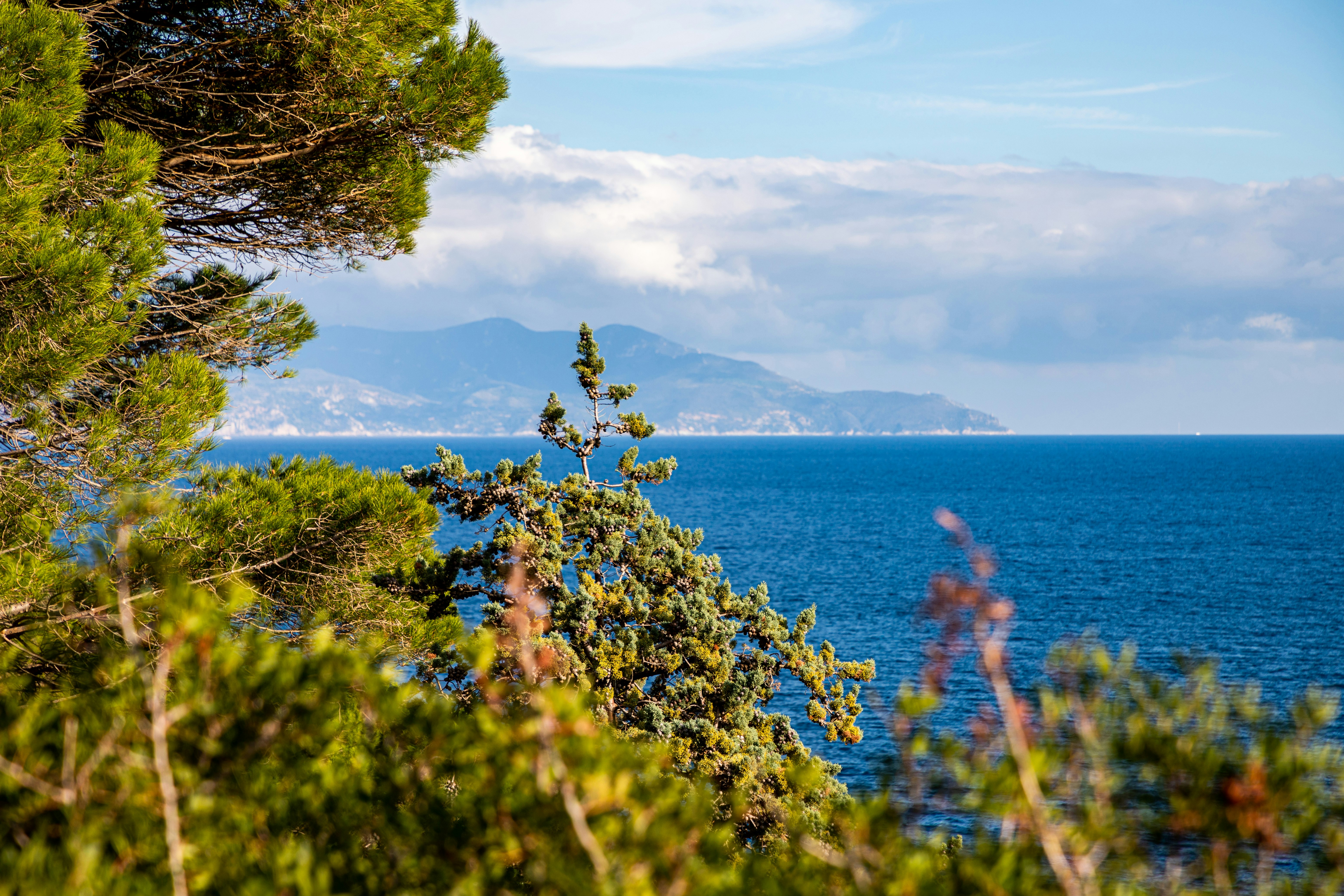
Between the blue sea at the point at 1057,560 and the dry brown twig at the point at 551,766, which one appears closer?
the dry brown twig at the point at 551,766

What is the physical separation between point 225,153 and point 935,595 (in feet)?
35.9

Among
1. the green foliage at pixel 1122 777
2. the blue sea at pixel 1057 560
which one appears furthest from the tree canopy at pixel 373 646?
the blue sea at pixel 1057 560


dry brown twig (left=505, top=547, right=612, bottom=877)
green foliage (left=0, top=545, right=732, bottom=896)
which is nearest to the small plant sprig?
green foliage (left=0, top=545, right=732, bottom=896)

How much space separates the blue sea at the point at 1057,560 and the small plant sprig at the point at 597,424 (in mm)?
4445

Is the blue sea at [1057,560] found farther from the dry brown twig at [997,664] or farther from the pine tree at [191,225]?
the pine tree at [191,225]

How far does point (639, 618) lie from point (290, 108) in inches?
274

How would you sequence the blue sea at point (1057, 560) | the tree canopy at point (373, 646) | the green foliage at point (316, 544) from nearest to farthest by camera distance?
the tree canopy at point (373, 646), the green foliage at point (316, 544), the blue sea at point (1057, 560)

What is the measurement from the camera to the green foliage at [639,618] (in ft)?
35.4

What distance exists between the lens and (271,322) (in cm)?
1216

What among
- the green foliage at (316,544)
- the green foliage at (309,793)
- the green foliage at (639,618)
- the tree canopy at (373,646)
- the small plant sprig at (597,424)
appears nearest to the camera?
the green foliage at (309,793)

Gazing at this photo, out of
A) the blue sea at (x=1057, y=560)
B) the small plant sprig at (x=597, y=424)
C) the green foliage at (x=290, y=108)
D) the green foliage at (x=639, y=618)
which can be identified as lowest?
the blue sea at (x=1057, y=560)

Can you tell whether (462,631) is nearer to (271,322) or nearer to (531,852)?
(271,322)

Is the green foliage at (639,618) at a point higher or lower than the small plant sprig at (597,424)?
lower

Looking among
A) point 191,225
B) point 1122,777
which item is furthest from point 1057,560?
point 1122,777
